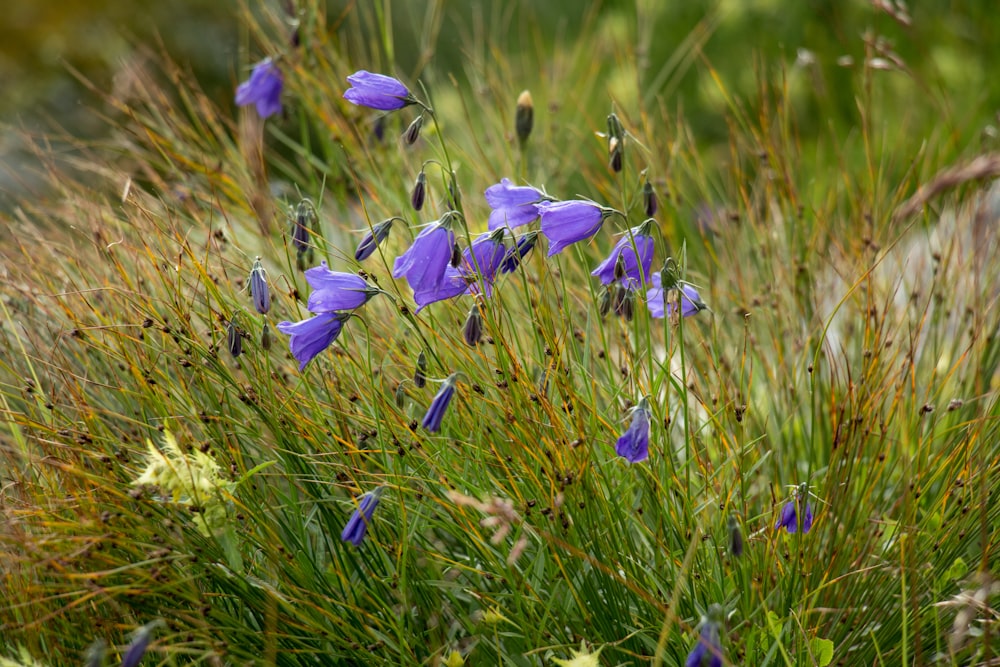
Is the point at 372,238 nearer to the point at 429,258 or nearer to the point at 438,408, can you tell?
the point at 429,258

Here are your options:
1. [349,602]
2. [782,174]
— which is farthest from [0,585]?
[782,174]

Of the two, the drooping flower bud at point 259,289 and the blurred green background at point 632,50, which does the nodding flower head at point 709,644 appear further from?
the blurred green background at point 632,50

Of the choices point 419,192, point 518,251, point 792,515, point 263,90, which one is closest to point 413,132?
point 419,192

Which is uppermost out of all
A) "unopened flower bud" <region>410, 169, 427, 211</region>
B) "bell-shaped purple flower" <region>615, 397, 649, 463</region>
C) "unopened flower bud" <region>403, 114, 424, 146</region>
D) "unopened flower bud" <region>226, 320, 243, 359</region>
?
"unopened flower bud" <region>403, 114, 424, 146</region>

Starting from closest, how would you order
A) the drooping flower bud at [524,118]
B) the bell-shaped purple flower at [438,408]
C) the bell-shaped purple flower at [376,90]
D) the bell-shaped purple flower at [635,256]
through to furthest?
the bell-shaped purple flower at [438,408], the bell-shaped purple flower at [635,256], the bell-shaped purple flower at [376,90], the drooping flower bud at [524,118]

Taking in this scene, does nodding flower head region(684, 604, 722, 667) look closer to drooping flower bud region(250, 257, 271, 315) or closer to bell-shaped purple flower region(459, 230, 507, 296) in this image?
bell-shaped purple flower region(459, 230, 507, 296)

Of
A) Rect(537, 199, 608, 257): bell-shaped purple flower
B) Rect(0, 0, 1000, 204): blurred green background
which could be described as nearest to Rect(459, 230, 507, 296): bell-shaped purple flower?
Rect(537, 199, 608, 257): bell-shaped purple flower

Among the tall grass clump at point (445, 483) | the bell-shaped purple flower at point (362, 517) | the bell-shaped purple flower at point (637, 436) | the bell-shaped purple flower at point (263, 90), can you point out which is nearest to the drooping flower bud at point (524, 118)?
the tall grass clump at point (445, 483)
